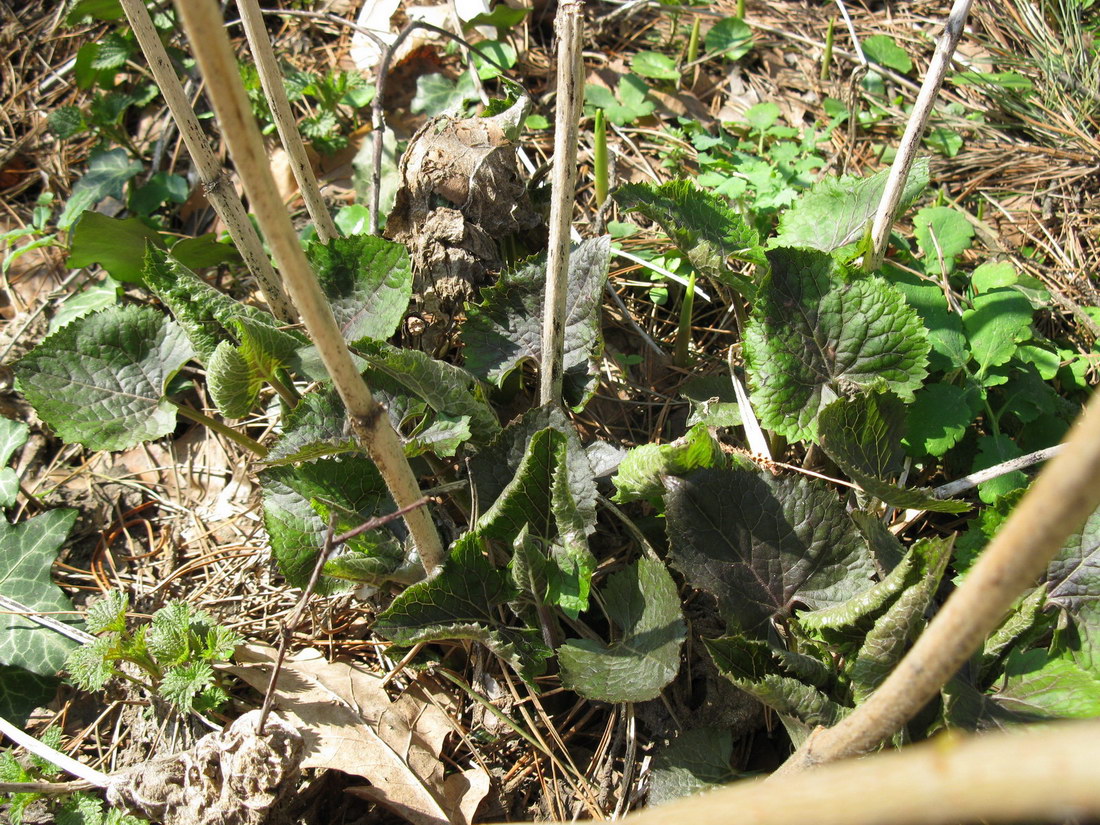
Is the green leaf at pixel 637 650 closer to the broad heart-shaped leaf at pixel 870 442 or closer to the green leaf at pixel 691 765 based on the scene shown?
the green leaf at pixel 691 765

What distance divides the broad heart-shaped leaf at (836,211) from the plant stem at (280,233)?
3.99 feet

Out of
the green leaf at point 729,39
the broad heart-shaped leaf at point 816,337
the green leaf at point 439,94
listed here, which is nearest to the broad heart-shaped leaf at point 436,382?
the broad heart-shaped leaf at point 816,337

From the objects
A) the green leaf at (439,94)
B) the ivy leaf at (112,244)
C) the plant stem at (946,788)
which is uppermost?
the green leaf at (439,94)

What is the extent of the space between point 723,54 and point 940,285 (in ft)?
4.16

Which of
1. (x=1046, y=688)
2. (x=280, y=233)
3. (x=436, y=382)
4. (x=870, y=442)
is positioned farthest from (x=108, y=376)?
(x=1046, y=688)

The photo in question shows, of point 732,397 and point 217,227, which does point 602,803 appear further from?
point 217,227

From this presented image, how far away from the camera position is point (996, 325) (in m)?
1.87

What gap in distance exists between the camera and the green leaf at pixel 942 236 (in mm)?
2121

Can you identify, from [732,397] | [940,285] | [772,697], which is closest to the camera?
[772,697]

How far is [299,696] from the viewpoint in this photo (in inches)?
67.7

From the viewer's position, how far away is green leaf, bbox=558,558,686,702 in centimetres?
142

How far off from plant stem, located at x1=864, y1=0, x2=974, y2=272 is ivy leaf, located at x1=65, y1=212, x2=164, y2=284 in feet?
6.30

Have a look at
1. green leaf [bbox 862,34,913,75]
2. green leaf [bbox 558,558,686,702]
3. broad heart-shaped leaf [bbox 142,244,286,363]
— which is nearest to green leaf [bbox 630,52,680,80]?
green leaf [bbox 862,34,913,75]

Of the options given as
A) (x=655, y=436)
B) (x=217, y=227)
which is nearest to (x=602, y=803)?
(x=655, y=436)
